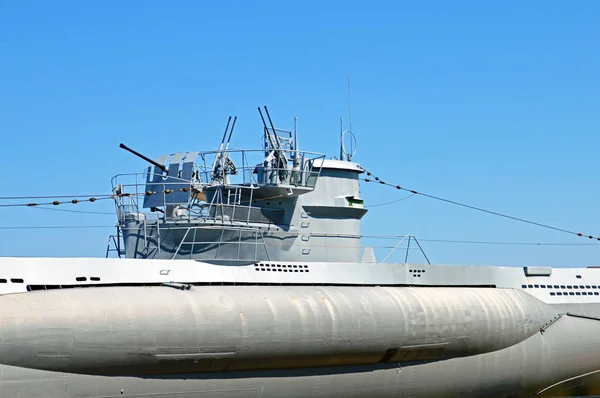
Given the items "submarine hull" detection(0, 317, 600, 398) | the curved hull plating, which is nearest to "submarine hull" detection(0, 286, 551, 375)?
the curved hull plating

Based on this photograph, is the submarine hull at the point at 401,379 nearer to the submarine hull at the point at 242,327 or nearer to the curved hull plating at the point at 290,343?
the curved hull plating at the point at 290,343

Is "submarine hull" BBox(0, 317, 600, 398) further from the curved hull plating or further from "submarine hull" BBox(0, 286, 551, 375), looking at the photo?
"submarine hull" BBox(0, 286, 551, 375)

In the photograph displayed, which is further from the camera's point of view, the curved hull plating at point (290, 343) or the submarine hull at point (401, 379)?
the submarine hull at point (401, 379)

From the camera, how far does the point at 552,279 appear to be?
90.4ft

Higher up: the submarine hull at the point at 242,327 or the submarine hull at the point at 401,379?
the submarine hull at the point at 242,327

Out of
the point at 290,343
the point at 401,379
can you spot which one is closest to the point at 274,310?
the point at 290,343

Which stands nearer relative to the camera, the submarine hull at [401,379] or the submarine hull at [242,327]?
the submarine hull at [242,327]

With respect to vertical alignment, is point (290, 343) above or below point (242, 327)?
below

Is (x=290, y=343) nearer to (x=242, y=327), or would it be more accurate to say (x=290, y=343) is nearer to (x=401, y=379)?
(x=242, y=327)

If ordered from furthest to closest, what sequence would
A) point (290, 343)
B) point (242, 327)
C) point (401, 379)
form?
1. point (401, 379)
2. point (290, 343)
3. point (242, 327)

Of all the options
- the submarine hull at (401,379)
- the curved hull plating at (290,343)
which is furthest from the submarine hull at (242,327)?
the submarine hull at (401,379)

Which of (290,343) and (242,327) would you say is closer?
(242,327)

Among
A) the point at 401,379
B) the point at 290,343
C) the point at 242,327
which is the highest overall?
Result: the point at 242,327

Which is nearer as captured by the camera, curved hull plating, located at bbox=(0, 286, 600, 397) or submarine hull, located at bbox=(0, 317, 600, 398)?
curved hull plating, located at bbox=(0, 286, 600, 397)
